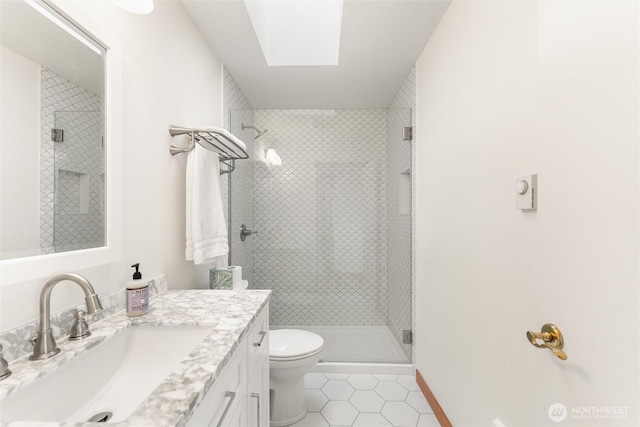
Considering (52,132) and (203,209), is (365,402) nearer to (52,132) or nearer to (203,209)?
(203,209)

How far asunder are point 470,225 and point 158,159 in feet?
4.92

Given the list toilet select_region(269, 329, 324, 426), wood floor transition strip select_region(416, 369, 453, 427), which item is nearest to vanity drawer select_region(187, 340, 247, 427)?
toilet select_region(269, 329, 324, 426)

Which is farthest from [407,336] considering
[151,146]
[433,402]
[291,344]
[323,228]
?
[151,146]

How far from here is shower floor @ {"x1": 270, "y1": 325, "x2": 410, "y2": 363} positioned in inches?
89.9

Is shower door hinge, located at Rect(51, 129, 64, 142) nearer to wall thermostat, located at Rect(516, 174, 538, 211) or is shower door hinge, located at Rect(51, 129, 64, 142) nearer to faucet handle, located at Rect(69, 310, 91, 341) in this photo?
faucet handle, located at Rect(69, 310, 91, 341)

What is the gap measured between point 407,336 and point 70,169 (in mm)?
2313

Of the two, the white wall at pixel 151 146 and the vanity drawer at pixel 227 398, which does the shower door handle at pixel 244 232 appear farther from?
the vanity drawer at pixel 227 398

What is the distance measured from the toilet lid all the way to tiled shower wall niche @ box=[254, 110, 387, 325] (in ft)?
2.89

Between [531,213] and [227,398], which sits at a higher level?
[531,213]

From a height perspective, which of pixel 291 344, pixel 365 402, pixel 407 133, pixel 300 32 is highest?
pixel 300 32

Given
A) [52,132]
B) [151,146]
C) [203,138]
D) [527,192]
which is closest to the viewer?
[52,132]

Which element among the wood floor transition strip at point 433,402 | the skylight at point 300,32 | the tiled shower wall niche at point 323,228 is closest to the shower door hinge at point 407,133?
the tiled shower wall niche at point 323,228

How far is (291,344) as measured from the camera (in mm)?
1772

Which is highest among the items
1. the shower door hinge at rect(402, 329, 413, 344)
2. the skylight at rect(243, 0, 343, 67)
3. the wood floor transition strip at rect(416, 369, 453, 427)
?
the skylight at rect(243, 0, 343, 67)
